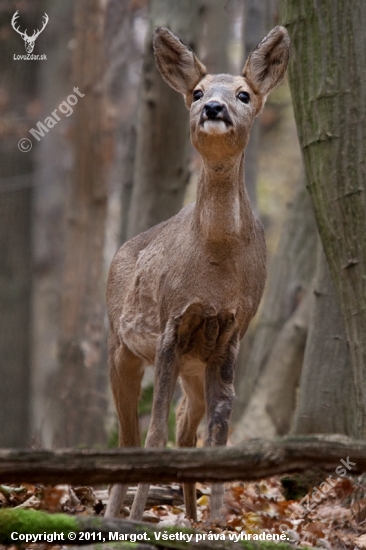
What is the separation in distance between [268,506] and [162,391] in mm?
1657

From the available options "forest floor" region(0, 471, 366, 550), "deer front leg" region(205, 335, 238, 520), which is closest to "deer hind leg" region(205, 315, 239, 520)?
"deer front leg" region(205, 335, 238, 520)

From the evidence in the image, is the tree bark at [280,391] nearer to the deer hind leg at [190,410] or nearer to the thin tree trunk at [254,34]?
the thin tree trunk at [254,34]

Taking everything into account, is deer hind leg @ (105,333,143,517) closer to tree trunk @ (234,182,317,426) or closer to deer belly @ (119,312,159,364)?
deer belly @ (119,312,159,364)

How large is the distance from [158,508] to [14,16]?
1026 cm

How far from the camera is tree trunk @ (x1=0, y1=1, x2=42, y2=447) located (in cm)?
1552

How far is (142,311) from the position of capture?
716 centimetres

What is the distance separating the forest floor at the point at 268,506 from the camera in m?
6.15

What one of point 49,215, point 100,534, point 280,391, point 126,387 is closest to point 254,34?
point 280,391

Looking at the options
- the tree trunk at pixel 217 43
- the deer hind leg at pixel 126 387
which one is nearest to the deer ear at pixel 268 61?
the deer hind leg at pixel 126 387

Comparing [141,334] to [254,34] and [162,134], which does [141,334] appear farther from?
[254,34]

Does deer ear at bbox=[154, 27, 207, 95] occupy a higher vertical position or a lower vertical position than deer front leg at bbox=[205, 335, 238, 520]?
higher

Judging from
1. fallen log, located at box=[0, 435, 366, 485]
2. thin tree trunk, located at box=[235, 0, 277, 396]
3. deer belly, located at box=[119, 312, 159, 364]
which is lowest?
fallen log, located at box=[0, 435, 366, 485]

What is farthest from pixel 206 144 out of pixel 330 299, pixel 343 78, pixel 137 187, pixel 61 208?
pixel 61 208

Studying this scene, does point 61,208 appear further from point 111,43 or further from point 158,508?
point 158,508
